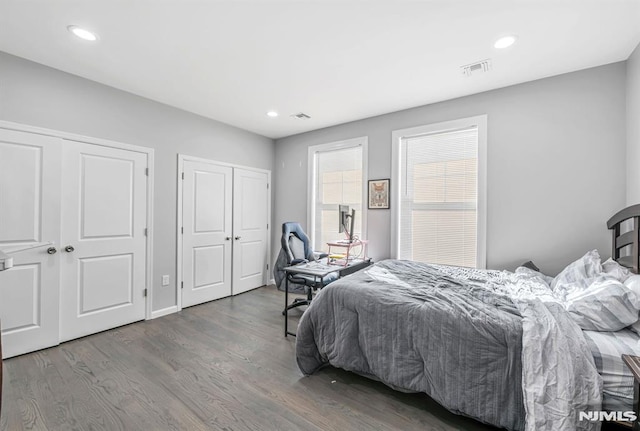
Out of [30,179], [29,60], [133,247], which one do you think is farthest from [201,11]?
[133,247]

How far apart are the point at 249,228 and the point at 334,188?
1610 mm

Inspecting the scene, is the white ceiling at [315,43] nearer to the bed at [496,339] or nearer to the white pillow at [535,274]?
the bed at [496,339]

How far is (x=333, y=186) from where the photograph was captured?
15.1 feet

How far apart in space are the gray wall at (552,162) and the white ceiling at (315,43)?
19cm

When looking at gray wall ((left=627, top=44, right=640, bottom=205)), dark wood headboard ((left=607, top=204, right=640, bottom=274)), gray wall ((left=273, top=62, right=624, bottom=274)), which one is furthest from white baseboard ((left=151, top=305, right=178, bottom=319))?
gray wall ((left=627, top=44, right=640, bottom=205))

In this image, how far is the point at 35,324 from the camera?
2646 mm

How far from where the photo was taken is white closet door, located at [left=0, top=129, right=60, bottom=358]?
98.3 inches

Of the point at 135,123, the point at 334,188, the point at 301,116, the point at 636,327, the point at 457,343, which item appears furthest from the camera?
the point at 334,188

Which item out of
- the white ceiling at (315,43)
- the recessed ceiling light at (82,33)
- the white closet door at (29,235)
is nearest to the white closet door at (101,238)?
the white closet door at (29,235)

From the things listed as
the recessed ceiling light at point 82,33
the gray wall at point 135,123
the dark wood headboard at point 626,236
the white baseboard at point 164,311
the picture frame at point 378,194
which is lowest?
the white baseboard at point 164,311

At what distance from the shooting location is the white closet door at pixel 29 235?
2498 mm

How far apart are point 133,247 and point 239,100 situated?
2.19m

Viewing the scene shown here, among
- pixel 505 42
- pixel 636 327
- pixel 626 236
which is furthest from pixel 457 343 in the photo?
pixel 505 42

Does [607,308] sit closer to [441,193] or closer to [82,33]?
[441,193]
